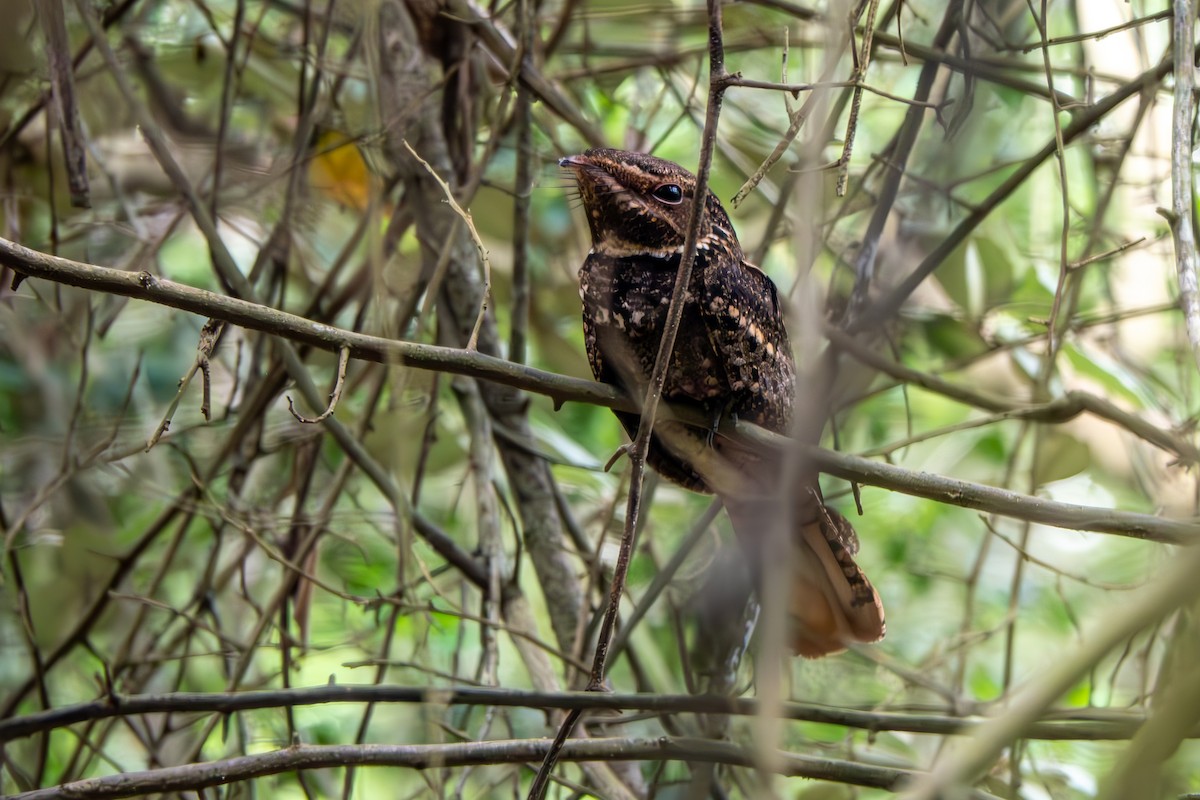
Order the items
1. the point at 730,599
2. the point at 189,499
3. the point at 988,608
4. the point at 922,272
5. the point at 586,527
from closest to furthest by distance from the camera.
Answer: the point at 922,272 → the point at 730,599 → the point at 189,499 → the point at 586,527 → the point at 988,608

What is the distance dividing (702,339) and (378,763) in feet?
3.34

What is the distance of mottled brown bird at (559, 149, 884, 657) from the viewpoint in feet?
7.32

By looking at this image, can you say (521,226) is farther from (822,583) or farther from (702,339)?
(822,583)

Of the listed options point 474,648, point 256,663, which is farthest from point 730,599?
point 474,648

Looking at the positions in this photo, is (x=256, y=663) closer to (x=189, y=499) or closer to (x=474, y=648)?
(x=189, y=499)

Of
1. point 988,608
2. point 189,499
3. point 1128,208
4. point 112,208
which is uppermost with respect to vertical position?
point 1128,208

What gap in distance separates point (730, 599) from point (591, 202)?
959mm

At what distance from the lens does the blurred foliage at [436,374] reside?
2.74m

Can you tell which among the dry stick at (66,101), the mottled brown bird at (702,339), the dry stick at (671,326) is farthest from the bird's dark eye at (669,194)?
the dry stick at (66,101)

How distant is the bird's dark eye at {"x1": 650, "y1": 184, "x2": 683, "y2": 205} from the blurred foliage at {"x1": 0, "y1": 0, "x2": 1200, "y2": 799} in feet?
1.11

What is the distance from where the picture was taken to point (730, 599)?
254cm

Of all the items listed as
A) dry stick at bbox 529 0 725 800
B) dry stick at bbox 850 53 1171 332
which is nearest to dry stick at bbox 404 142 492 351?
dry stick at bbox 529 0 725 800

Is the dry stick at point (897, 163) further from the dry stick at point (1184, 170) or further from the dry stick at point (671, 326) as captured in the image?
the dry stick at point (671, 326)

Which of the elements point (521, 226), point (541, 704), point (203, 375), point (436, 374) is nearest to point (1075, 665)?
point (203, 375)
